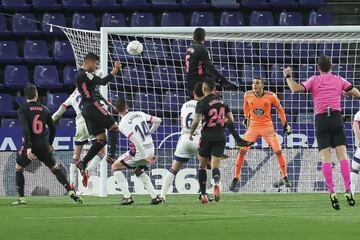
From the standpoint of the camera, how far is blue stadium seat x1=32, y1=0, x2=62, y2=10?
25641mm

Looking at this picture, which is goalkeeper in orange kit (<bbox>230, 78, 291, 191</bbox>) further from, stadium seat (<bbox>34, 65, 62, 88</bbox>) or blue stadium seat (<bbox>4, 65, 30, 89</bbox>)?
blue stadium seat (<bbox>4, 65, 30, 89</bbox>)

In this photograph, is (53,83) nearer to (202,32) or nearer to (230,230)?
(202,32)

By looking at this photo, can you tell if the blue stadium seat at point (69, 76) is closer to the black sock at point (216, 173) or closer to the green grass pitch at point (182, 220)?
the green grass pitch at point (182, 220)

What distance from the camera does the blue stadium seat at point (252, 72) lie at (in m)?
21.2

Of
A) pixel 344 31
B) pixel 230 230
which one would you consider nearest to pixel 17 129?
pixel 344 31

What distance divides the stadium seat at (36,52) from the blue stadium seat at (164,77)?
442cm

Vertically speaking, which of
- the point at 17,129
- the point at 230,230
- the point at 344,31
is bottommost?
the point at 230,230

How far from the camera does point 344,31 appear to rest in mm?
18547

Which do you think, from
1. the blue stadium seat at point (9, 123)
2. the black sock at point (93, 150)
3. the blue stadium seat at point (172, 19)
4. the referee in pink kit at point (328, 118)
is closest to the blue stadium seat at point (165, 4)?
the blue stadium seat at point (172, 19)

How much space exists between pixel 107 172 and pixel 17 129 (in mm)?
2397

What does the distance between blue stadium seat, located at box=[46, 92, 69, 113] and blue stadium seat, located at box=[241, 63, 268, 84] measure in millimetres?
4438

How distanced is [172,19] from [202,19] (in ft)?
2.39

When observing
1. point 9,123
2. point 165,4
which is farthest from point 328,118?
point 165,4

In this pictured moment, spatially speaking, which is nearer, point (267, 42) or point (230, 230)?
point (230, 230)
